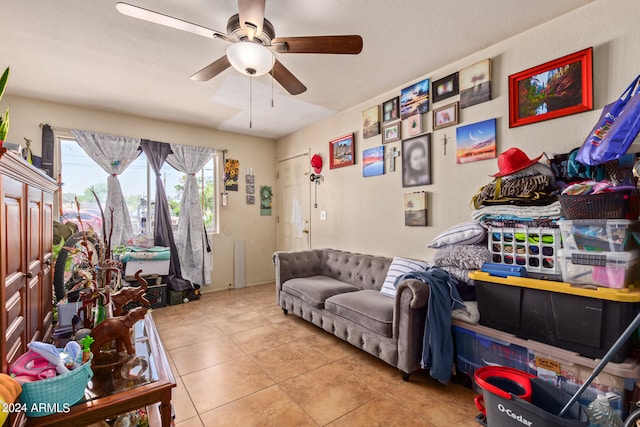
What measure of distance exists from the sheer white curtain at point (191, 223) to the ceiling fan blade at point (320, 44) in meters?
3.16

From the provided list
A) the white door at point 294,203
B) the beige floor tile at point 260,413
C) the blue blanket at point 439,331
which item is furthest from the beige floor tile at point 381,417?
the white door at point 294,203

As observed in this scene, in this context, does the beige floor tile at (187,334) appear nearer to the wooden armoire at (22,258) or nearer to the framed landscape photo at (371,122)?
the wooden armoire at (22,258)

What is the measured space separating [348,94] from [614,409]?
333cm

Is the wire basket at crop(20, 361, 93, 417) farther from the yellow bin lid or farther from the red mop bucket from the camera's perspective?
the yellow bin lid

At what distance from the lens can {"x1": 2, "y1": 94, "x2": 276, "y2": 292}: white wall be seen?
352cm

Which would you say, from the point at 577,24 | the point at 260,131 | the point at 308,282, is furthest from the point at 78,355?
the point at 260,131

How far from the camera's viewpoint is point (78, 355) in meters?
1.17

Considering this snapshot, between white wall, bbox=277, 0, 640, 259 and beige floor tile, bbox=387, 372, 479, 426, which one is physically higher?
white wall, bbox=277, 0, 640, 259

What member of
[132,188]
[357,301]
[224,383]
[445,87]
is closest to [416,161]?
[445,87]

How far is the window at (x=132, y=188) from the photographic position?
377cm

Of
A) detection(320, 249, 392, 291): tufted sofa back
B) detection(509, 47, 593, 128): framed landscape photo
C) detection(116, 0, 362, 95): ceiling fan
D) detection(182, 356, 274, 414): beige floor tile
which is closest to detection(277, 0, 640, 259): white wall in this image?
detection(509, 47, 593, 128): framed landscape photo

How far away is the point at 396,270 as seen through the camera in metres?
2.88

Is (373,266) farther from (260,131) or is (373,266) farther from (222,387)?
(260,131)

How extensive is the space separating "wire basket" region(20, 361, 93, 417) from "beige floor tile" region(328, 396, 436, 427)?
1.34 m
